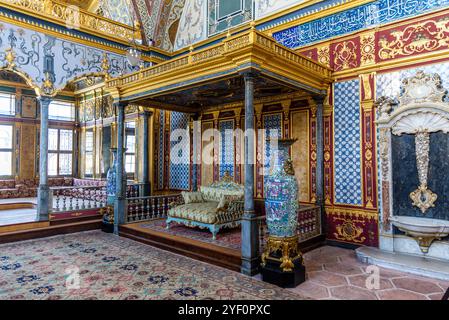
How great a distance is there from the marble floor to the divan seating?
5.73 ft

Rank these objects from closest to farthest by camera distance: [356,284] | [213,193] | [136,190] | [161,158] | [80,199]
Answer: [356,284] < [213,193] < [136,190] < [161,158] < [80,199]

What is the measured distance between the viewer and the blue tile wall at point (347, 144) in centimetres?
550

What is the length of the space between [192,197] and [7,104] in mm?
8578

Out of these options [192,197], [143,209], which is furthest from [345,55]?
[143,209]

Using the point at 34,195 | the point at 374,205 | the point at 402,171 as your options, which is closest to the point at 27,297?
the point at 374,205

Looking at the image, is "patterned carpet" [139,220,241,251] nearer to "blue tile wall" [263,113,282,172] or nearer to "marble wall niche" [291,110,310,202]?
"marble wall niche" [291,110,310,202]

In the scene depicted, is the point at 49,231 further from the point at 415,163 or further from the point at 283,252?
the point at 415,163

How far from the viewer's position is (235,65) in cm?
446

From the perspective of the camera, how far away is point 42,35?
21.5ft

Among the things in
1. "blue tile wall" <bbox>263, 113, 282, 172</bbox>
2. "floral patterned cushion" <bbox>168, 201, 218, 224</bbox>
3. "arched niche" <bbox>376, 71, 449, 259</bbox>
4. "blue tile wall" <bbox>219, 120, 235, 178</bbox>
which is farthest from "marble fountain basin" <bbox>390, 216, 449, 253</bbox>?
"blue tile wall" <bbox>219, 120, 235, 178</bbox>

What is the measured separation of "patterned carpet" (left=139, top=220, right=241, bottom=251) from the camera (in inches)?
206

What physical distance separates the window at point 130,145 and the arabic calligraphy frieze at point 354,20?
213 inches

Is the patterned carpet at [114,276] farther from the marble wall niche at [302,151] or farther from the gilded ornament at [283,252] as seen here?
the marble wall niche at [302,151]

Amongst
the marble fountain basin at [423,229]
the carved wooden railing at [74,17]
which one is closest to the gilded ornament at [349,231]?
the marble fountain basin at [423,229]
